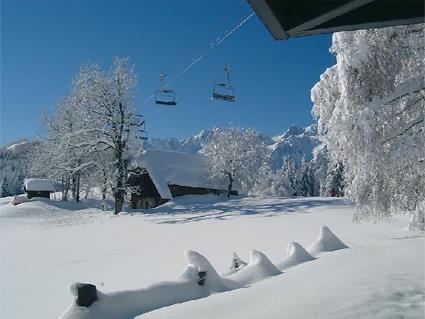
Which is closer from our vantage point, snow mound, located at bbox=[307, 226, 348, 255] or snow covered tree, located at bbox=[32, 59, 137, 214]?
snow mound, located at bbox=[307, 226, 348, 255]

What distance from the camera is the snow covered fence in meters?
5.09

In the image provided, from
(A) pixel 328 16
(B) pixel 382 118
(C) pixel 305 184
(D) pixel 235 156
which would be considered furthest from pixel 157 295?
(C) pixel 305 184

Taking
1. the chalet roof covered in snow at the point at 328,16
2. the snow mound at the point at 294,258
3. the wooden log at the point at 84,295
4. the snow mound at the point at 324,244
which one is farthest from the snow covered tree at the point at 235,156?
the chalet roof covered in snow at the point at 328,16

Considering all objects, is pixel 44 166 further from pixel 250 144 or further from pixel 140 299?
pixel 140 299

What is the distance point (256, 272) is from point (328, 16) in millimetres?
5075

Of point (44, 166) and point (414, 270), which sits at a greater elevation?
point (44, 166)

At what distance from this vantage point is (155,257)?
1295cm

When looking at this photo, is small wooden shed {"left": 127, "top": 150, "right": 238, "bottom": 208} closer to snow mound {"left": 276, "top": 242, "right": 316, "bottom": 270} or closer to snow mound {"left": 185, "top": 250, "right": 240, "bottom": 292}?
snow mound {"left": 276, "top": 242, "right": 316, "bottom": 270}

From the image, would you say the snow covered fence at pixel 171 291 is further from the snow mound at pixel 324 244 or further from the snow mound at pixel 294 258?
the snow mound at pixel 324 244

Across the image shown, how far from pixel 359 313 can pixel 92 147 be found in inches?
1124

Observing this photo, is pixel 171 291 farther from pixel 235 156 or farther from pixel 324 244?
pixel 235 156

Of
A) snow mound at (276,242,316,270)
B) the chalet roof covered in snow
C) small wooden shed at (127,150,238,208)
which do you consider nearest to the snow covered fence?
snow mound at (276,242,316,270)

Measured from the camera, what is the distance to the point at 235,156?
45.7 metres

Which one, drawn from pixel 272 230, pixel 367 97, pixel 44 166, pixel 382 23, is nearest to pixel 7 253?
pixel 272 230
